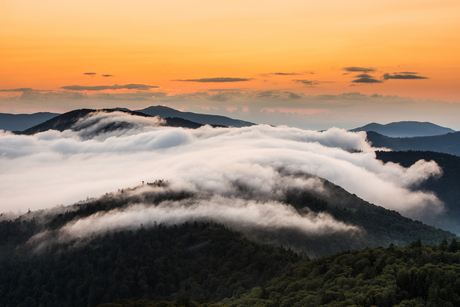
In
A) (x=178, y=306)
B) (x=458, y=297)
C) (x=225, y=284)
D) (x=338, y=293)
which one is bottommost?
(x=225, y=284)

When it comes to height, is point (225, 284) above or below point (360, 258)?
below

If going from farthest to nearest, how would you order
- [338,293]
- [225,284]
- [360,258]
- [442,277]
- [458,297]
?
1. [225,284]
2. [360,258]
3. [338,293]
4. [442,277]
5. [458,297]

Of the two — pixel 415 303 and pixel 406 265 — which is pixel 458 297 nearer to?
pixel 415 303

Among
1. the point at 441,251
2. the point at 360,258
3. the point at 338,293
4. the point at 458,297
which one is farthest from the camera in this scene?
the point at 360,258

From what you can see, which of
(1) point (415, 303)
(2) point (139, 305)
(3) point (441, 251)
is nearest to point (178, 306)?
(2) point (139, 305)

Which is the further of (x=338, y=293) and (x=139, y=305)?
(x=139, y=305)

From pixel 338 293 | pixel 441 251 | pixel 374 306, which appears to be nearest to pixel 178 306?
pixel 338 293

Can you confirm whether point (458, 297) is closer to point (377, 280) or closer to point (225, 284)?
point (377, 280)
